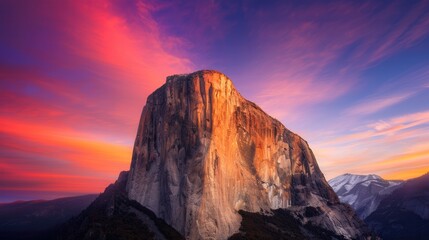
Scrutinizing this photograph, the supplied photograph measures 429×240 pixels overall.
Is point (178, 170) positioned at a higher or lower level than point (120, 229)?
higher

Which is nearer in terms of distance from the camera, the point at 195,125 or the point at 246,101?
the point at 195,125

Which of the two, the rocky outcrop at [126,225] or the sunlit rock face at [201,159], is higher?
the sunlit rock face at [201,159]

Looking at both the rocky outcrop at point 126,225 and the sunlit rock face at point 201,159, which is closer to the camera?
the rocky outcrop at point 126,225

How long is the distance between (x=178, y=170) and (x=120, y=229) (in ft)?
89.6

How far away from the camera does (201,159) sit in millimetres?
120688

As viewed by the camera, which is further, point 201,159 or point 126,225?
point 201,159

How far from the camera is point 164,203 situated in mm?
120812

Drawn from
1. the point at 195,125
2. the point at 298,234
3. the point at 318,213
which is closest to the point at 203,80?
the point at 195,125

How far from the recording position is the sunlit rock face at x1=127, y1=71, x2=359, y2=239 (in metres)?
115

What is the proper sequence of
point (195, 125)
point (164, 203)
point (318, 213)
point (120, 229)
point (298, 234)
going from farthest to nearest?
point (318, 213), point (298, 234), point (195, 125), point (164, 203), point (120, 229)

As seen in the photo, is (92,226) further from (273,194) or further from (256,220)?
(273,194)

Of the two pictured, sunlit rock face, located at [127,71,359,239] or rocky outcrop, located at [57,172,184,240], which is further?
sunlit rock face, located at [127,71,359,239]

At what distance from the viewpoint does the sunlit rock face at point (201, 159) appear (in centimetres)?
11525

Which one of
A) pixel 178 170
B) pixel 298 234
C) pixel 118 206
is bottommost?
pixel 298 234
